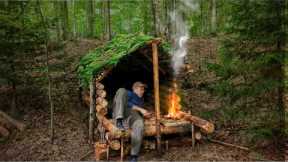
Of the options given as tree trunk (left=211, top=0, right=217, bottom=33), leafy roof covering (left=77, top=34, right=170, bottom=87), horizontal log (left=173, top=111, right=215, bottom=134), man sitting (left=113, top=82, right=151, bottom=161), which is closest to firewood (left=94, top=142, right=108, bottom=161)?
man sitting (left=113, top=82, right=151, bottom=161)

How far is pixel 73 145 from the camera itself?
1162cm

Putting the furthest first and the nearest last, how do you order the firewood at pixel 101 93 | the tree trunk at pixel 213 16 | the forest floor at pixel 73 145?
the tree trunk at pixel 213 16, the firewood at pixel 101 93, the forest floor at pixel 73 145

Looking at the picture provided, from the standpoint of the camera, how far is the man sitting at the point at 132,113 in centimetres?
1025

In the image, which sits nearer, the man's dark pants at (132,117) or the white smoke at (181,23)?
the man's dark pants at (132,117)

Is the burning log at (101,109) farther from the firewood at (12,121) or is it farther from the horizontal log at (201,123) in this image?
the firewood at (12,121)

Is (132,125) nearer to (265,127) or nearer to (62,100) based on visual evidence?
(265,127)

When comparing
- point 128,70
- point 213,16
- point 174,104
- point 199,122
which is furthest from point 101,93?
point 213,16

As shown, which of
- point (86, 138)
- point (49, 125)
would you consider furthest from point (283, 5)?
point (49, 125)

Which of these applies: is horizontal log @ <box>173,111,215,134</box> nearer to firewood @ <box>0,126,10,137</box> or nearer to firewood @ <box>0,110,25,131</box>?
firewood @ <box>0,110,25,131</box>

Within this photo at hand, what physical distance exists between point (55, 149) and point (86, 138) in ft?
3.46

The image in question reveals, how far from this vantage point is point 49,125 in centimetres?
1288

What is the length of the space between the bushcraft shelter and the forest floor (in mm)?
524

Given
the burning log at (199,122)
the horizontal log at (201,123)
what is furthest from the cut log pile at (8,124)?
the horizontal log at (201,123)

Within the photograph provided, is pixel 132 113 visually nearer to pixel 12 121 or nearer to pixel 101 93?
pixel 101 93
